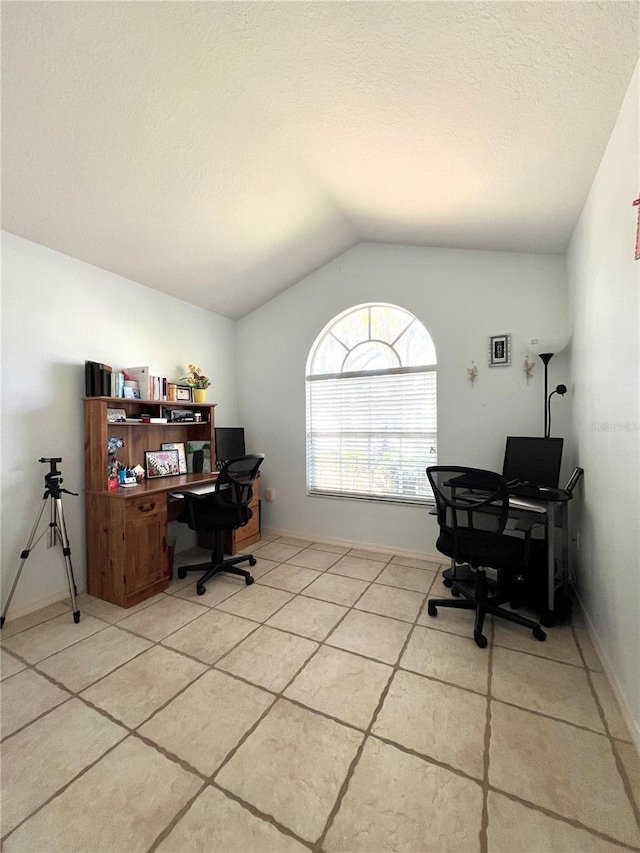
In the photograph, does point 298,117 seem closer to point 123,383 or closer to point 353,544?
point 123,383

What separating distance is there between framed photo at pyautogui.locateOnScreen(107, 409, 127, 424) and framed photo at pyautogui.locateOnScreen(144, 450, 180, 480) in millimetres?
466

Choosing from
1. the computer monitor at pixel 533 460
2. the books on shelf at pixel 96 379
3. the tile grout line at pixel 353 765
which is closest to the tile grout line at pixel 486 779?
the tile grout line at pixel 353 765

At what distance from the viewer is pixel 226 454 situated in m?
3.81

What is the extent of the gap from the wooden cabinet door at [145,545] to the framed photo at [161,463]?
1.77 feet

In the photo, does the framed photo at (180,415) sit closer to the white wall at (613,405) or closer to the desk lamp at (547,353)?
the desk lamp at (547,353)

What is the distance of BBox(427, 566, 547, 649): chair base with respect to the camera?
2.08 meters

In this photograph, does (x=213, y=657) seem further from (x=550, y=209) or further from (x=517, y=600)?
(x=550, y=209)

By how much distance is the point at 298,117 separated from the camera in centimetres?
194

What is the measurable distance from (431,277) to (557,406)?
62.8 inches

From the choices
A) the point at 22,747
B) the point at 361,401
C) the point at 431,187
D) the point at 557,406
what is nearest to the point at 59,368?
the point at 22,747

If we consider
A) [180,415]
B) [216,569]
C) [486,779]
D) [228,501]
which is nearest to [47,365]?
Result: [180,415]

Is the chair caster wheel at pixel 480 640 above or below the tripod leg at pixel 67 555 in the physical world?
below

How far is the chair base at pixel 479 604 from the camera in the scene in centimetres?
208

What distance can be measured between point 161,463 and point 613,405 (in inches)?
134
